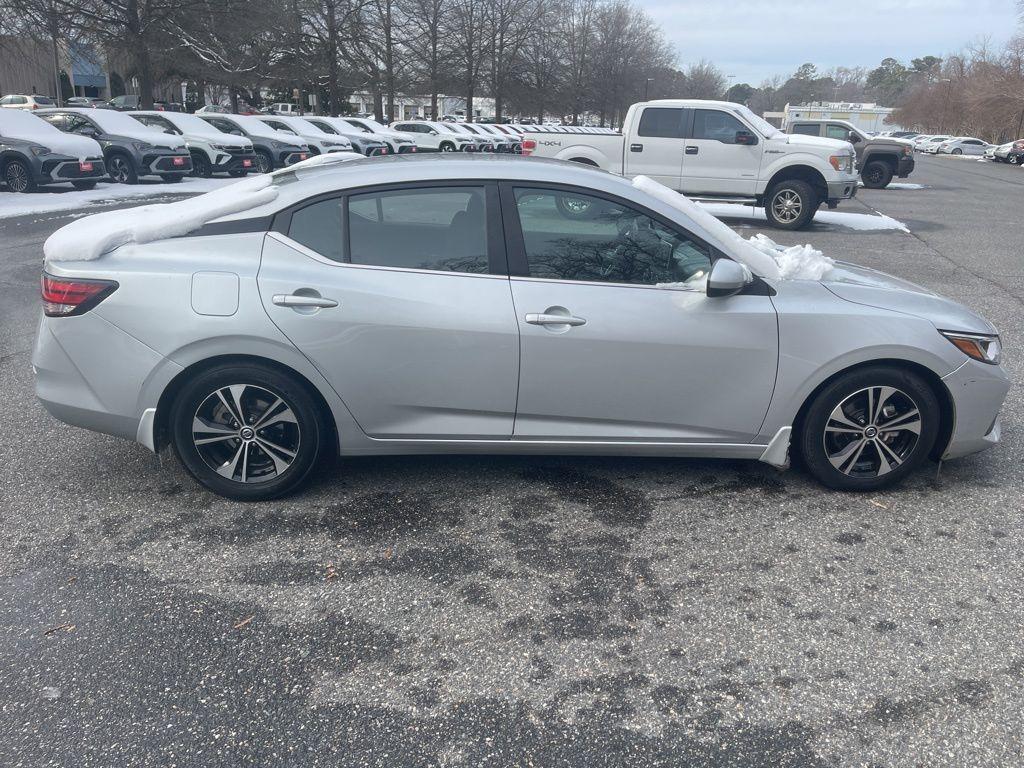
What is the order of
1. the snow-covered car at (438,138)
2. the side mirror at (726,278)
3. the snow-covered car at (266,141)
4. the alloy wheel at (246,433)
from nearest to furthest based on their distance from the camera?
the side mirror at (726,278) → the alloy wheel at (246,433) → the snow-covered car at (266,141) → the snow-covered car at (438,138)

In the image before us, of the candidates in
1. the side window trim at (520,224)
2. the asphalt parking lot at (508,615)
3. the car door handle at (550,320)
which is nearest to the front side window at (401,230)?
the side window trim at (520,224)

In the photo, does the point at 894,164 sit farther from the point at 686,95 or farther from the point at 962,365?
the point at 686,95

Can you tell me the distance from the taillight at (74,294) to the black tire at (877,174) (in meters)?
24.4

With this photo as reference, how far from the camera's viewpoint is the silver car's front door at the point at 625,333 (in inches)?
148

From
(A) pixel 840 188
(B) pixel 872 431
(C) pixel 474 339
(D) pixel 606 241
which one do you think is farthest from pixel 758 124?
(C) pixel 474 339

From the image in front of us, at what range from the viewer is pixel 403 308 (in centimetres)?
371

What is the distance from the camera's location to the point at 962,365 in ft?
13.0

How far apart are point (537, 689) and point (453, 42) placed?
47177mm

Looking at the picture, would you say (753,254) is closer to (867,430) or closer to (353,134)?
(867,430)

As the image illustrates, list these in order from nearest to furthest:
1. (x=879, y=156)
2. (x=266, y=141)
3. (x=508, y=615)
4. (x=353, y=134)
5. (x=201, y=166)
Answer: (x=508, y=615) → (x=201, y=166) → (x=266, y=141) → (x=879, y=156) → (x=353, y=134)

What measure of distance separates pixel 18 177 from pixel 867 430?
17053 millimetres

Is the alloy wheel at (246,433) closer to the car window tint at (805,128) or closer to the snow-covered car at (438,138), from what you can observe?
the car window tint at (805,128)

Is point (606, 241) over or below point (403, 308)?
over

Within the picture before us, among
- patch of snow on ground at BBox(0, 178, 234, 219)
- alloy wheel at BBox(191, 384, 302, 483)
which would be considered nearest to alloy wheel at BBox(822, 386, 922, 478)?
alloy wheel at BBox(191, 384, 302, 483)
